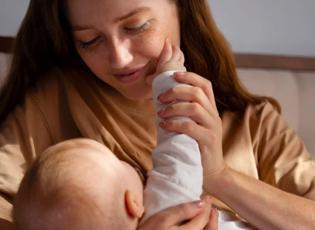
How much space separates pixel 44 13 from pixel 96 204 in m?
0.58

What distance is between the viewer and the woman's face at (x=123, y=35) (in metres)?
1.15

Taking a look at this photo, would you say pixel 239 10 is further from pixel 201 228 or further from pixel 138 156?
pixel 201 228

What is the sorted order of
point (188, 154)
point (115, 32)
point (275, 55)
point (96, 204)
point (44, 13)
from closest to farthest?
1. point (96, 204)
2. point (188, 154)
3. point (115, 32)
4. point (44, 13)
5. point (275, 55)

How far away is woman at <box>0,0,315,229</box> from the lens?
3.77ft

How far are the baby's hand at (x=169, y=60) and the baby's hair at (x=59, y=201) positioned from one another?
1.06ft

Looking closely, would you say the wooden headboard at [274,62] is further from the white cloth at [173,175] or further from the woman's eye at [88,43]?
the white cloth at [173,175]

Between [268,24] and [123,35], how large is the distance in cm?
104

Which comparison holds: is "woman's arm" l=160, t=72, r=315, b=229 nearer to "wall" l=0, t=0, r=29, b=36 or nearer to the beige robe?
the beige robe

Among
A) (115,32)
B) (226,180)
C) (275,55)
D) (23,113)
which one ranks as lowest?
(275,55)

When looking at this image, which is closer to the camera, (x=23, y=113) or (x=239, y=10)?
(x=23, y=113)

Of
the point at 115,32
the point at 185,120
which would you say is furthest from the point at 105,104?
the point at 185,120

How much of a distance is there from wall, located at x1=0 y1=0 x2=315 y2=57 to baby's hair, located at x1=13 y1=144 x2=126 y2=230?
1277mm

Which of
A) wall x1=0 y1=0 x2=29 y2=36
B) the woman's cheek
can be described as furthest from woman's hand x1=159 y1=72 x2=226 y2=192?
wall x1=0 y1=0 x2=29 y2=36

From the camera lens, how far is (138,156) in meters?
1.31
